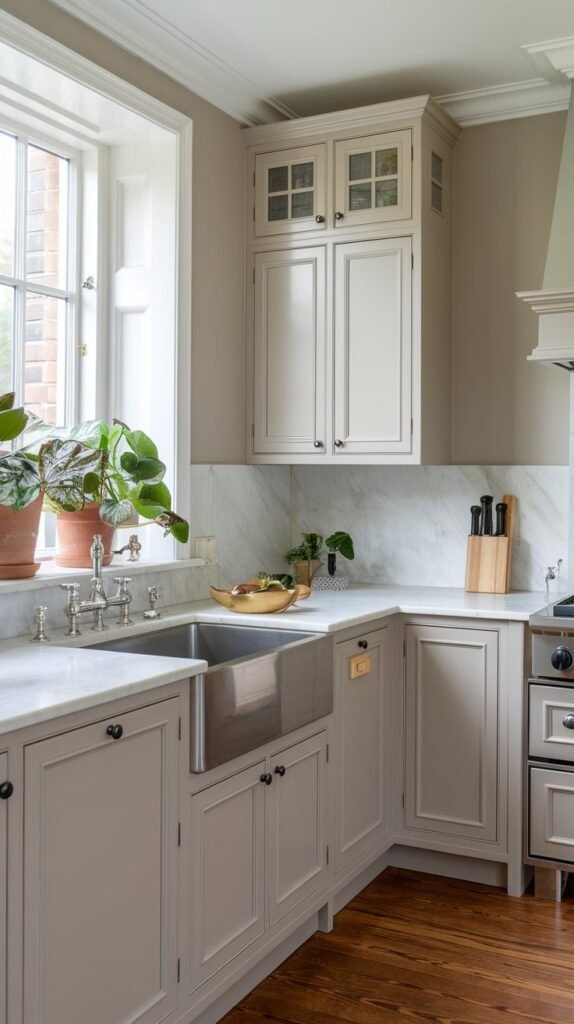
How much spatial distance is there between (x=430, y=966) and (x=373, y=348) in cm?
202

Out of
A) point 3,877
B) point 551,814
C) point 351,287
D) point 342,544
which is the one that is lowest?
point 551,814

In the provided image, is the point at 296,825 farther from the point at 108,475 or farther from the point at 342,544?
the point at 342,544

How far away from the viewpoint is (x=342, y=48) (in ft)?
10.5

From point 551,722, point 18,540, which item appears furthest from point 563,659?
point 18,540

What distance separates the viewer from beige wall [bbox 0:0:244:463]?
11.2 ft

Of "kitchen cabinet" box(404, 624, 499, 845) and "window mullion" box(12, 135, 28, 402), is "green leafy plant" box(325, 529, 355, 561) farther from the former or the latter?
"window mullion" box(12, 135, 28, 402)

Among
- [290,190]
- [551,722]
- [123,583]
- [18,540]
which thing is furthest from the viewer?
[290,190]

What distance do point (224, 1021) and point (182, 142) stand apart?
2.67 metres

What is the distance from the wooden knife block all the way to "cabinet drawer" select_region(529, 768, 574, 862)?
743mm

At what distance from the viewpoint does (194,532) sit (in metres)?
3.42

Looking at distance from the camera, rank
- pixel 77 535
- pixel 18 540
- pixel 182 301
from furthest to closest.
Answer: pixel 182 301
pixel 77 535
pixel 18 540

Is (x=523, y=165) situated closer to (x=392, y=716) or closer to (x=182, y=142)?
(x=182, y=142)

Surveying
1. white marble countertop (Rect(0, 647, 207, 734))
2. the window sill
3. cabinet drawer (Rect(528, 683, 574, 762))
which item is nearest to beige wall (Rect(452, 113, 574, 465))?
cabinet drawer (Rect(528, 683, 574, 762))

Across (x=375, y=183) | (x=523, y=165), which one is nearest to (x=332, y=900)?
(x=375, y=183)
